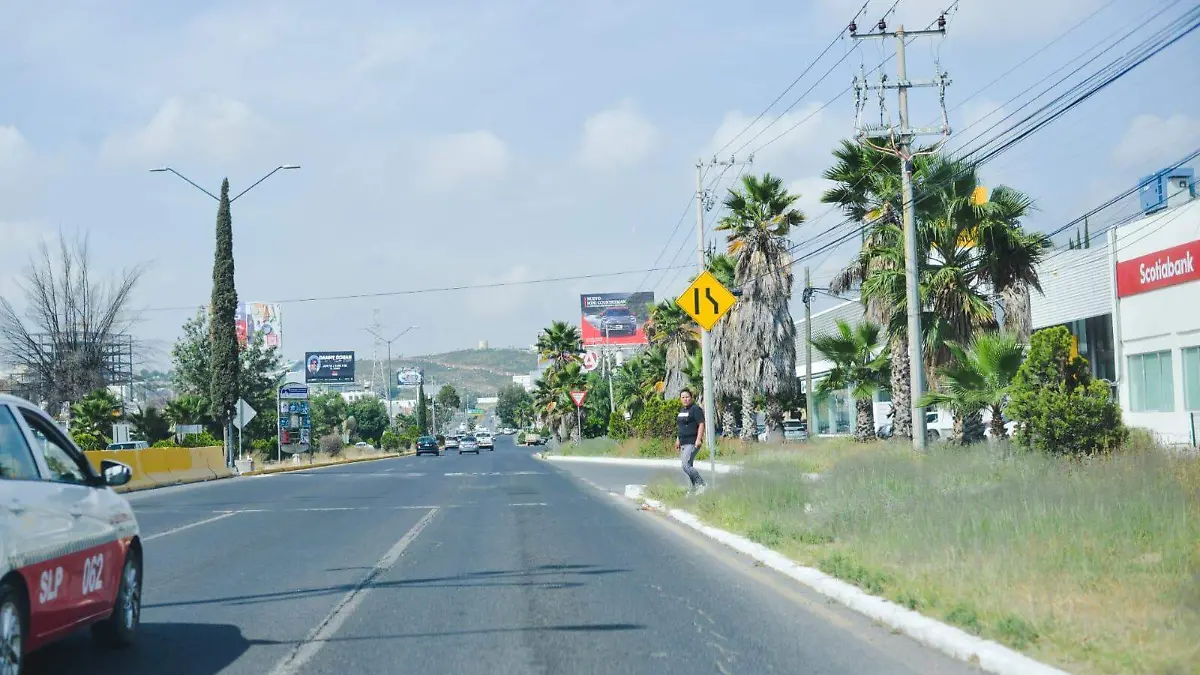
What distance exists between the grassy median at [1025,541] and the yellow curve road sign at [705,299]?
151 inches

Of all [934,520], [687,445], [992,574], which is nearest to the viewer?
[992,574]

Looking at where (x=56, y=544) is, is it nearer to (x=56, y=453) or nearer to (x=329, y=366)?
(x=56, y=453)

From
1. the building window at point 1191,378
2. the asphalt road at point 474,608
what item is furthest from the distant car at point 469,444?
the asphalt road at point 474,608

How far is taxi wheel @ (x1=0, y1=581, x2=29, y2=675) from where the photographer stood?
609 cm

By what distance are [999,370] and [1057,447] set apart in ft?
17.5

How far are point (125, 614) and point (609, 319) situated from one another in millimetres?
124244

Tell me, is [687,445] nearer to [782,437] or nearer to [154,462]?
[154,462]

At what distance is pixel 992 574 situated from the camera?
9.29 meters

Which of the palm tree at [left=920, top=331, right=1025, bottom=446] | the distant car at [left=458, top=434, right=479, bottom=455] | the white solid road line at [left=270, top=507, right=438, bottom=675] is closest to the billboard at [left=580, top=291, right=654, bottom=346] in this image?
the distant car at [left=458, top=434, right=479, bottom=455]

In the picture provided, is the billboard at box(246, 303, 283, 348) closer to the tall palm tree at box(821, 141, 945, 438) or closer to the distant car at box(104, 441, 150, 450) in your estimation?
the distant car at box(104, 441, 150, 450)

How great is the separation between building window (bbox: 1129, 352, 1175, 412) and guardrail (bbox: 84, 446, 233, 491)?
31.1 m

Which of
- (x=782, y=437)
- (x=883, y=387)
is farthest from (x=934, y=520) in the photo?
Answer: (x=782, y=437)

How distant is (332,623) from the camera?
940 cm

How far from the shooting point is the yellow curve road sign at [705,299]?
69.4ft
